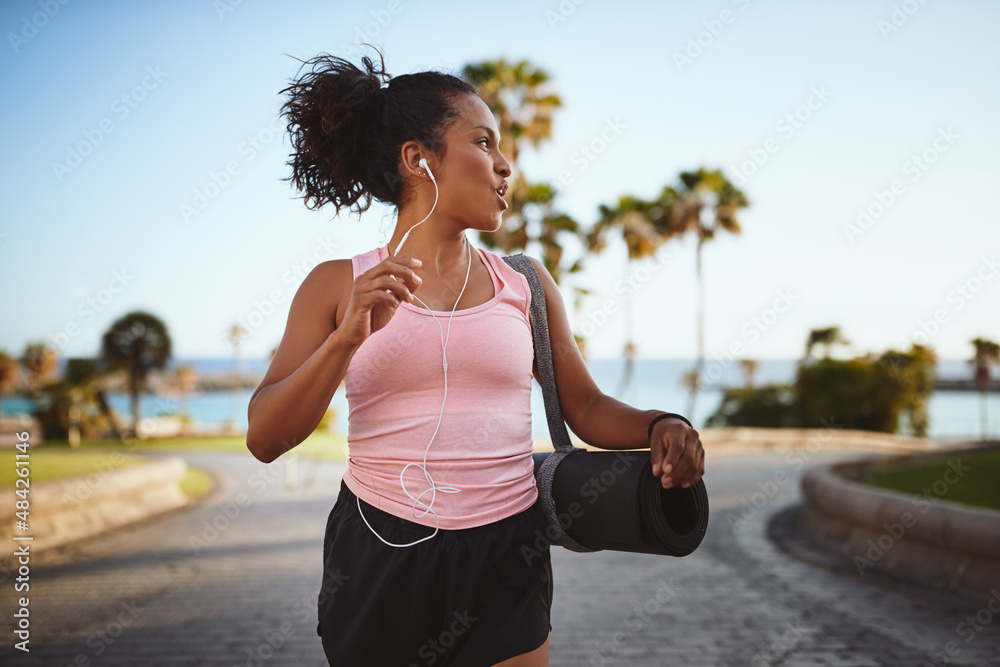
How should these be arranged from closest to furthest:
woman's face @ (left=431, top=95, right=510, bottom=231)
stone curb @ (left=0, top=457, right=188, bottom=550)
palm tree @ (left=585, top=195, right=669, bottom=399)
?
woman's face @ (left=431, top=95, right=510, bottom=231)
stone curb @ (left=0, top=457, right=188, bottom=550)
palm tree @ (left=585, top=195, right=669, bottom=399)

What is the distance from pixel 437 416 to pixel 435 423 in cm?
2

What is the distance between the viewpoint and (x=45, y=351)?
104 feet

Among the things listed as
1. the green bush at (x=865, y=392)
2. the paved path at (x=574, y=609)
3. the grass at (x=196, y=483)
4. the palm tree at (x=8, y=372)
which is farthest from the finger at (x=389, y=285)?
the palm tree at (x=8, y=372)

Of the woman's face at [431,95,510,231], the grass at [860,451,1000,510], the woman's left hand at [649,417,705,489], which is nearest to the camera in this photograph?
the woman's left hand at [649,417,705,489]

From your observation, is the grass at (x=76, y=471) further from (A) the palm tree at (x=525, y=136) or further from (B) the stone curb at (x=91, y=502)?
(A) the palm tree at (x=525, y=136)

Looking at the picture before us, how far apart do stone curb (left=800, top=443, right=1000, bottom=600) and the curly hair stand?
508 centimetres

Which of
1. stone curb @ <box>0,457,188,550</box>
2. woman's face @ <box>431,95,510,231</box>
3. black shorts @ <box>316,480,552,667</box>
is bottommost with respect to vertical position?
stone curb @ <box>0,457,188,550</box>

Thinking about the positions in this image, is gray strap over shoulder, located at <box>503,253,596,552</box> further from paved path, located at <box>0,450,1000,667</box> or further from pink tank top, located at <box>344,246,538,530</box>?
paved path, located at <box>0,450,1000,667</box>

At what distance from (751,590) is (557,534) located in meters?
4.99

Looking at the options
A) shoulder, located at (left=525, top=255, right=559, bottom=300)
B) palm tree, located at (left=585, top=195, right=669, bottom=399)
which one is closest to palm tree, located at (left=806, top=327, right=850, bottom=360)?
palm tree, located at (left=585, top=195, right=669, bottom=399)

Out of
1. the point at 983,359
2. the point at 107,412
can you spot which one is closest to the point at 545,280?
the point at 107,412

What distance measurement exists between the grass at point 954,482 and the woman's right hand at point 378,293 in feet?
23.5

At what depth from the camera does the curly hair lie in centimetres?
192

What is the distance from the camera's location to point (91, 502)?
8.84 metres
